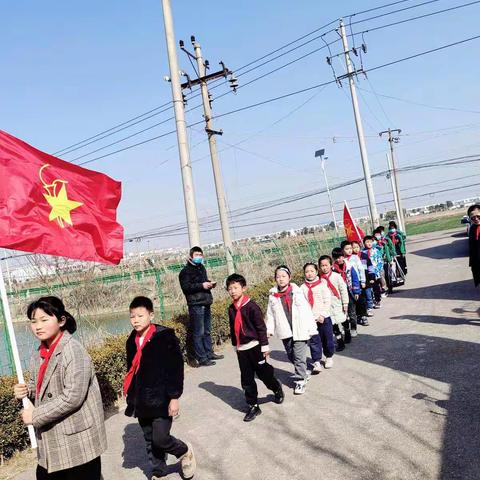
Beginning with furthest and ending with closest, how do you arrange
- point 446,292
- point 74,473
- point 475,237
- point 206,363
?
point 446,292 < point 206,363 < point 475,237 < point 74,473

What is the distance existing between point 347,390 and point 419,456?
71.1 inches

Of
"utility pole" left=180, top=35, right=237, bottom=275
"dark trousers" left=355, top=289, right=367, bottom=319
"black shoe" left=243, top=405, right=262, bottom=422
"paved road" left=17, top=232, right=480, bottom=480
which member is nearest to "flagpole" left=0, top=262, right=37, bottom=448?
"paved road" left=17, top=232, right=480, bottom=480

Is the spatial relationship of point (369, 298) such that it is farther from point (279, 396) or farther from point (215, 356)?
point (279, 396)

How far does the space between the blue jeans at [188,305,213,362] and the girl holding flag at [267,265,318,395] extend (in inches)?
83.0

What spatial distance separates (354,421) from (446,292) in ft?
24.6

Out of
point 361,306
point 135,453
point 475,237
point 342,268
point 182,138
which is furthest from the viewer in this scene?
point 182,138

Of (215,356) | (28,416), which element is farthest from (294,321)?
(28,416)

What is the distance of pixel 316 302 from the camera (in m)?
6.68

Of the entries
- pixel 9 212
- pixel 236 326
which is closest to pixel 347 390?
pixel 236 326

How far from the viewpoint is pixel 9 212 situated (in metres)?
4.15

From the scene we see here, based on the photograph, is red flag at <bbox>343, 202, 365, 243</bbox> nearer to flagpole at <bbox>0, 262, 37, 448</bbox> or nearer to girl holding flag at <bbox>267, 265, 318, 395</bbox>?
girl holding flag at <bbox>267, 265, 318, 395</bbox>

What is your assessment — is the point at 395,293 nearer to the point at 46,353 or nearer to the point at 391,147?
the point at 46,353

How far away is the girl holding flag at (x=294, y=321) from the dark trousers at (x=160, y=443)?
2.12m

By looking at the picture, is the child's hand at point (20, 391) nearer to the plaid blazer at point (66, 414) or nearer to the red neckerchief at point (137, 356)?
the plaid blazer at point (66, 414)
